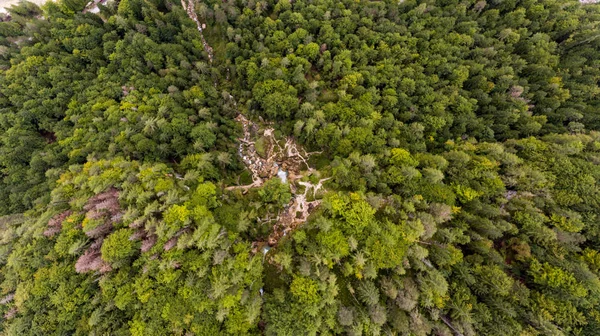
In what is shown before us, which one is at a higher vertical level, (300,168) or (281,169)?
(300,168)

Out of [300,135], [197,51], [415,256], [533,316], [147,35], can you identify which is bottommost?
[533,316]

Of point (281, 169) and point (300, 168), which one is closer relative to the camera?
point (300, 168)

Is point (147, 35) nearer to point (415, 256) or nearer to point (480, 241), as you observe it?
point (415, 256)

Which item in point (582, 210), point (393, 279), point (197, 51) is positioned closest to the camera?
point (393, 279)

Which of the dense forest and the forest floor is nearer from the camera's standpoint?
the dense forest

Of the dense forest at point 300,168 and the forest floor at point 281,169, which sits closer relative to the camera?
the dense forest at point 300,168

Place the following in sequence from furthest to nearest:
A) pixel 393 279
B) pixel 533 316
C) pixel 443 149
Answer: pixel 443 149 → pixel 393 279 → pixel 533 316

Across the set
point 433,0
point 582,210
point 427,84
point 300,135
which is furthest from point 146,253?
point 433,0

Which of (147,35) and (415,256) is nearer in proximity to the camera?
(415,256)
